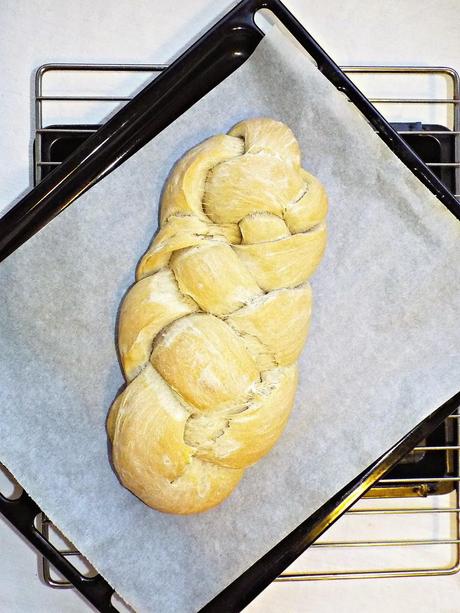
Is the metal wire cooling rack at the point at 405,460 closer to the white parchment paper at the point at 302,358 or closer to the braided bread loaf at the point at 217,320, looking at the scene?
the white parchment paper at the point at 302,358

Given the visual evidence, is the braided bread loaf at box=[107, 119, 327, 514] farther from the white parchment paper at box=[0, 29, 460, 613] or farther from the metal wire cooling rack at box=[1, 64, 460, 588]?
the metal wire cooling rack at box=[1, 64, 460, 588]

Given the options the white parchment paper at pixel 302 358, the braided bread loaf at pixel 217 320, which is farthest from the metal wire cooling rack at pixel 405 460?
the braided bread loaf at pixel 217 320

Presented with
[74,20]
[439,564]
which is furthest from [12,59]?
[439,564]

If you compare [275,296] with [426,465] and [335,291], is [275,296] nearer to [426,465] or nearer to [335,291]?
[335,291]

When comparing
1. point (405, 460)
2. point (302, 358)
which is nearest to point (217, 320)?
point (302, 358)

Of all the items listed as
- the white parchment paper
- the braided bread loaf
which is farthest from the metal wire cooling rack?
the braided bread loaf

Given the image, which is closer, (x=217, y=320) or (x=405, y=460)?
(x=217, y=320)

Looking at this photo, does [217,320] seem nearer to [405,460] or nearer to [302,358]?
[302,358]
